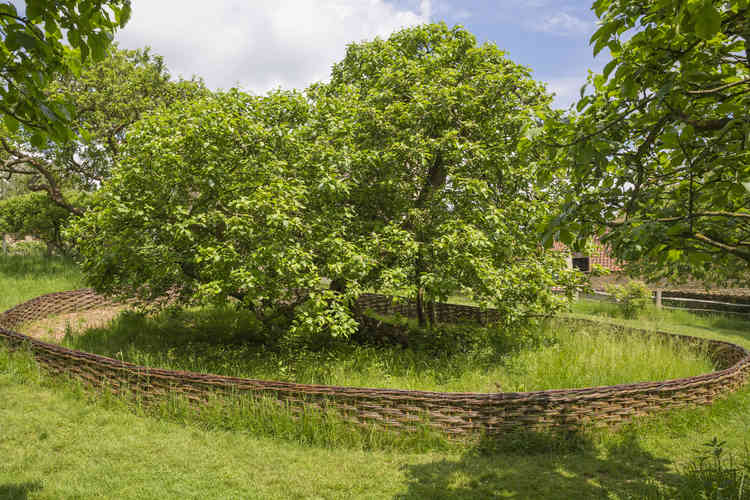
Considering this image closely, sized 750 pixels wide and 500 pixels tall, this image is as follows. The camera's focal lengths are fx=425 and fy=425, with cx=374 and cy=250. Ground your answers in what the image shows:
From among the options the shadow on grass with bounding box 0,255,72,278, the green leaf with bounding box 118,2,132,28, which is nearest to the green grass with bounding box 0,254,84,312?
the shadow on grass with bounding box 0,255,72,278

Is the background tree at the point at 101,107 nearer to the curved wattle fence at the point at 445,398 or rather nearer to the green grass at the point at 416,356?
the green grass at the point at 416,356

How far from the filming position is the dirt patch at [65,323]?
11297 mm

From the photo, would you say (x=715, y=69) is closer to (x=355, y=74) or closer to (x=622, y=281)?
(x=355, y=74)

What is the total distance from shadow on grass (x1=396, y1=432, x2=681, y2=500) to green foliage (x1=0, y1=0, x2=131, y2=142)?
512 centimetres

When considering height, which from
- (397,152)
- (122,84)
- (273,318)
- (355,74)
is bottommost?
(273,318)

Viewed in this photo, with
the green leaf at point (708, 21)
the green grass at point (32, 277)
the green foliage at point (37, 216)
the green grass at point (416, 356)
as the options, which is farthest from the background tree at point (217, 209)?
the green foliage at point (37, 216)

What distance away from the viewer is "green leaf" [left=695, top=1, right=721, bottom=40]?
240 cm

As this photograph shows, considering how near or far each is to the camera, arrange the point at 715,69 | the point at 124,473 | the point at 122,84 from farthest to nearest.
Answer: the point at 122,84
the point at 124,473
the point at 715,69

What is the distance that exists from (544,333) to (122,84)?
19946 mm

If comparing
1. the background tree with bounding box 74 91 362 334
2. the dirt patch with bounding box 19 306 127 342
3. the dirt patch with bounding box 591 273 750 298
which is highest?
the background tree with bounding box 74 91 362 334

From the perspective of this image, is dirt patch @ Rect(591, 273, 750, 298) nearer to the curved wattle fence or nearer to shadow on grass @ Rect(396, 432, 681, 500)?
the curved wattle fence

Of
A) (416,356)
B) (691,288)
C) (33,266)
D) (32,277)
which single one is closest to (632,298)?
(691,288)

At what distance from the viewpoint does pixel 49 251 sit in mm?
23422

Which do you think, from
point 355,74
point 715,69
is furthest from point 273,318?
point 715,69
